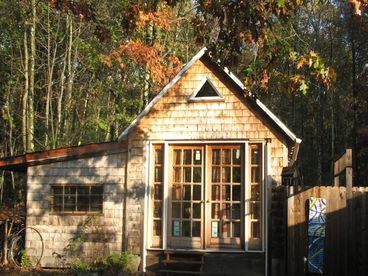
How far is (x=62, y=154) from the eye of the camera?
12.6 m

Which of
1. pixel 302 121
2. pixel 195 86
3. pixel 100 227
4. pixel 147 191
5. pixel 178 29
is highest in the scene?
pixel 178 29

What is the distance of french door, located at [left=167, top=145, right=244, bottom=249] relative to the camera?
11852 mm

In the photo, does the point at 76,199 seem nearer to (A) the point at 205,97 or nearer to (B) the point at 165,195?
(B) the point at 165,195

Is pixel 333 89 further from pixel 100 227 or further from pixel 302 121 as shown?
pixel 100 227

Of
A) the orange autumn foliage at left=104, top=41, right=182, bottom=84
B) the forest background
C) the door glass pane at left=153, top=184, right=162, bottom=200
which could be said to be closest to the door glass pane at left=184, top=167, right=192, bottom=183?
the door glass pane at left=153, top=184, right=162, bottom=200

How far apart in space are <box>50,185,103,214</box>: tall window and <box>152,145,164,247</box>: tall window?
1265 mm

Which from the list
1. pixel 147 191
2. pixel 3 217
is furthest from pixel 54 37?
pixel 147 191

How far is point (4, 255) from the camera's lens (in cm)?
1276

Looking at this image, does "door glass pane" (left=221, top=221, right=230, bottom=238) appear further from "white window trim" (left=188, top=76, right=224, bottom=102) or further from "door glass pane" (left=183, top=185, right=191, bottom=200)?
"white window trim" (left=188, top=76, right=224, bottom=102)

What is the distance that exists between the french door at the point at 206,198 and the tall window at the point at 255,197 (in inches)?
8.2

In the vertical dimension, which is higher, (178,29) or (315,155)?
(178,29)

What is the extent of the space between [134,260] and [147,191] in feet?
4.98

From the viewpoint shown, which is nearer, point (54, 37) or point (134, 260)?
point (134, 260)

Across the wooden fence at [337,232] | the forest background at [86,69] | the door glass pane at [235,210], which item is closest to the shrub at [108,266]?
the door glass pane at [235,210]
